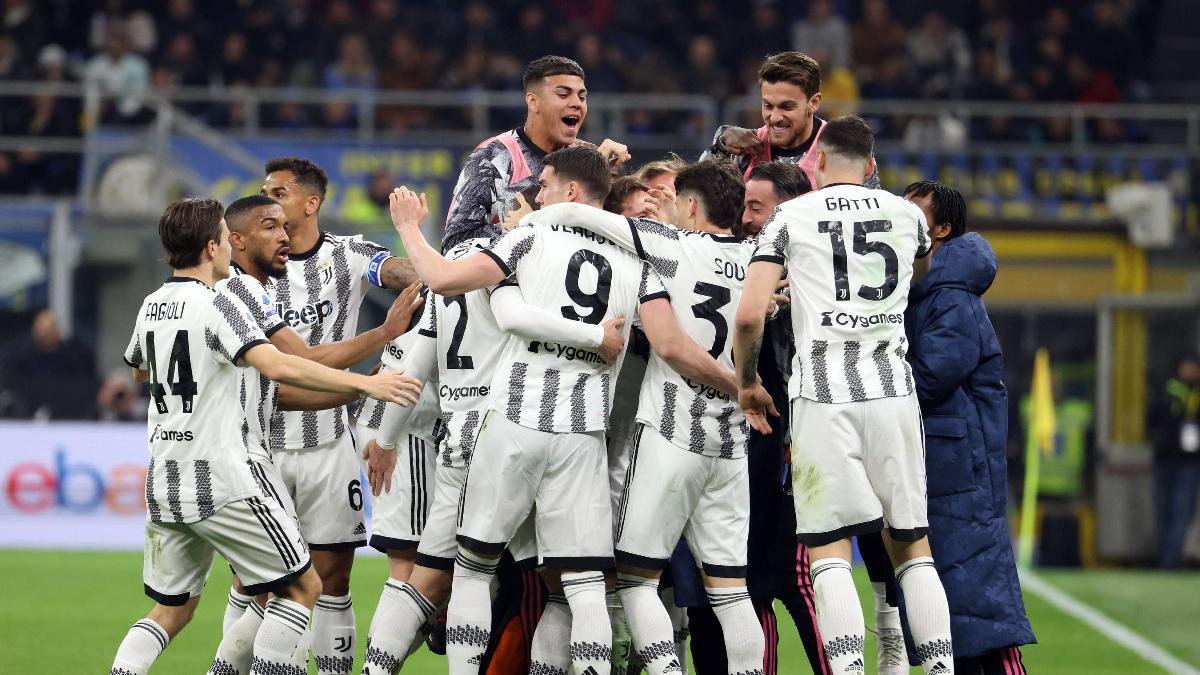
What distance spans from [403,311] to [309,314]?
0.55 m

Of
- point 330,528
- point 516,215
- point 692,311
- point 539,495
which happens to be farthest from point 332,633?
point 692,311

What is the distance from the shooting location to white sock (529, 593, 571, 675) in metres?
6.09

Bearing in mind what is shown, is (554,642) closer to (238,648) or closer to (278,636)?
(278,636)

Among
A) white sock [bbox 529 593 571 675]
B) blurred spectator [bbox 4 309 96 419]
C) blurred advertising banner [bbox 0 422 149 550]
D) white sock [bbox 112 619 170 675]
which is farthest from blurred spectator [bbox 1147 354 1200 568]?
white sock [bbox 112 619 170 675]

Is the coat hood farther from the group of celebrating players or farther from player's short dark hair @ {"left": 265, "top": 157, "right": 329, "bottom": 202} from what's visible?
player's short dark hair @ {"left": 265, "top": 157, "right": 329, "bottom": 202}

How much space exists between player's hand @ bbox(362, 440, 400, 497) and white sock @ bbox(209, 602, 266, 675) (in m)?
0.69

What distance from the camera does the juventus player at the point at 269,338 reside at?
20.3ft

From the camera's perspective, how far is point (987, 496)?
20.5ft

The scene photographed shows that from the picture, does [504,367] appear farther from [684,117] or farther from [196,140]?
[684,117]

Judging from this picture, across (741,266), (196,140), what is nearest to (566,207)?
(741,266)

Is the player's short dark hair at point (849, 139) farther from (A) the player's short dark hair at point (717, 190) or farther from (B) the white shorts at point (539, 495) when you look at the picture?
(B) the white shorts at point (539, 495)

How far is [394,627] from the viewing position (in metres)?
6.10

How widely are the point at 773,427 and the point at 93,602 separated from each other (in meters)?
6.09

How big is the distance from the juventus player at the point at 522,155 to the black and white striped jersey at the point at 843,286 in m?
1.16
